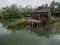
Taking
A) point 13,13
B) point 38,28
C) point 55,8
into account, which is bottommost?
point 38,28

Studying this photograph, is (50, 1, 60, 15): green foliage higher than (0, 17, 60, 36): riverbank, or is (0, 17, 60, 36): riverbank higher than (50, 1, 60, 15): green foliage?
(50, 1, 60, 15): green foliage

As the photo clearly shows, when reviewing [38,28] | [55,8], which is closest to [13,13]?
[55,8]

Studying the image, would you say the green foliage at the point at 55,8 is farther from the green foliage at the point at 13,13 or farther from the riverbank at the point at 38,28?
the riverbank at the point at 38,28

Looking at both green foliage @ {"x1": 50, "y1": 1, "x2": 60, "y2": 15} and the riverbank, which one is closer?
the riverbank

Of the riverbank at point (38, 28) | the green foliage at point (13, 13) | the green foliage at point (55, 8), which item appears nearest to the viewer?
the riverbank at point (38, 28)

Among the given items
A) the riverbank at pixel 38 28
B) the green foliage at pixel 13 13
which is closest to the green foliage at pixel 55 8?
the green foliage at pixel 13 13

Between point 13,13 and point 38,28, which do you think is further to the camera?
point 13,13

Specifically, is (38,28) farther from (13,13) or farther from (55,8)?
(55,8)

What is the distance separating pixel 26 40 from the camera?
15.2 m

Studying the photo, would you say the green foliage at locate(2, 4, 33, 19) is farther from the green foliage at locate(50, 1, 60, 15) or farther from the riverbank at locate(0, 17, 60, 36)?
the riverbank at locate(0, 17, 60, 36)

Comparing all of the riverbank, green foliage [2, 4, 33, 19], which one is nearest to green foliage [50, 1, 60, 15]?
green foliage [2, 4, 33, 19]

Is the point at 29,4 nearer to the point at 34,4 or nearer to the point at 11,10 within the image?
the point at 34,4

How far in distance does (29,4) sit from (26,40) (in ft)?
62.1

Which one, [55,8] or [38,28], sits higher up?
[55,8]
